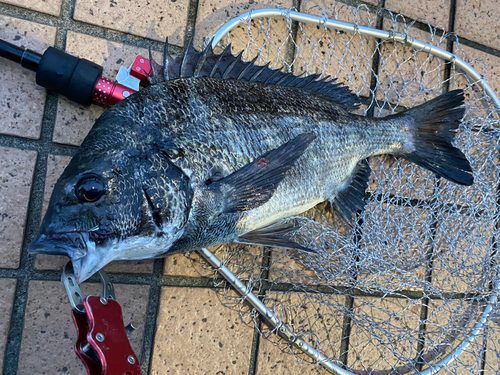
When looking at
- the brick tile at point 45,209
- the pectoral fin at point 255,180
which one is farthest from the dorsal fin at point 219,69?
the brick tile at point 45,209

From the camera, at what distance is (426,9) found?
62.1 inches

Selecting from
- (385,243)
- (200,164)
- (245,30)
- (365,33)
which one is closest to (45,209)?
(200,164)

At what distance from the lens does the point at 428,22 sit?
1.57 m

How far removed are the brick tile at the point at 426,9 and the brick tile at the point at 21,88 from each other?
4.60ft

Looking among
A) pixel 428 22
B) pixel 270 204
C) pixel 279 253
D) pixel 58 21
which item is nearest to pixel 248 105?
pixel 270 204

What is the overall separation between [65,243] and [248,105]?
608 millimetres

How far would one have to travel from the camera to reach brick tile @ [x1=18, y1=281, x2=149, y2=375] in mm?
1059

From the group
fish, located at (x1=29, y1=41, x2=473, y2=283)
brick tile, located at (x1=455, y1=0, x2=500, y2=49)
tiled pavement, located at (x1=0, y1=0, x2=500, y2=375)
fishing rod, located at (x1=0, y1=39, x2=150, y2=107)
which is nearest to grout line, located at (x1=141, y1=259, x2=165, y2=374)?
tiled pavement, located at (x1=0, y1=0, x2=500, y2=375)

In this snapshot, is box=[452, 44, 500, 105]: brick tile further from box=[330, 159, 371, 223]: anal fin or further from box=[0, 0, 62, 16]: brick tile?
box=[0, 0, 62, 16]: brick tile

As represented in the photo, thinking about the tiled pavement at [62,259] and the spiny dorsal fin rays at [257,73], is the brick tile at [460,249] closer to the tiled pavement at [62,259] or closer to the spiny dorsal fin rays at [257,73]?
the tiled pavement at [62,259]

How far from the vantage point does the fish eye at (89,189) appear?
79 centimetres

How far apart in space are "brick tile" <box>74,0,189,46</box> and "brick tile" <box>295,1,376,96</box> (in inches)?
18.7

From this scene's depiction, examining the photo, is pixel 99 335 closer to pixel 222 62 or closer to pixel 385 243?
pixel 222 62

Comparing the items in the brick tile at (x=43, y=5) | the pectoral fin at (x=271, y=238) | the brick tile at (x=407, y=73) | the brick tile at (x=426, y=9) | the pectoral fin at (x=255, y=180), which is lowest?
the pectoral fin at (x=271, y=238)
